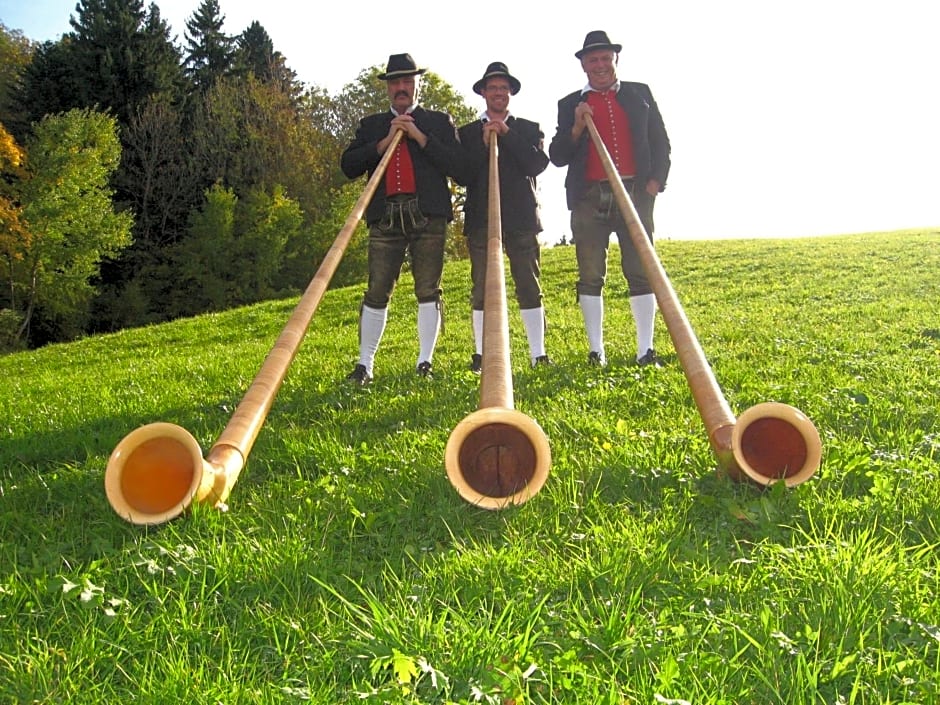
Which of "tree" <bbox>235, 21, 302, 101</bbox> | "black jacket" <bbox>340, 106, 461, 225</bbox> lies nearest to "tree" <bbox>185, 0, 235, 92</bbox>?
"tree" <bbox>235, 21, 302, 101</bbox>

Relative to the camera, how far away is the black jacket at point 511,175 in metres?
6.38

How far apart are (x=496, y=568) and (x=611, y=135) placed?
15.2ft

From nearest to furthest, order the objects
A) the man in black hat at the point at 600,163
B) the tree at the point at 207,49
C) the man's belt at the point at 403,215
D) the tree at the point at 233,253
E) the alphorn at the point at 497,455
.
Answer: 1. the alphorn at the point at 497,455
2. the man's belt at the point at 403,215
3. the man in black hat at the point at 600,163
4. the tree at the point at 233,253
5. the tree at the point at 207,49

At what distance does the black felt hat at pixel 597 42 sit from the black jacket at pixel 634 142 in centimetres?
37

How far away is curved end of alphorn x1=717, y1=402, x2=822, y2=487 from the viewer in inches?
116

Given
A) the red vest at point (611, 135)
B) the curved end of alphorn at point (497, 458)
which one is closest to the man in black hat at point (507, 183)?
the red vest at point (611, 135)

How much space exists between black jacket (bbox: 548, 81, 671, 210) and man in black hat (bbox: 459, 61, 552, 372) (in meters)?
0.21

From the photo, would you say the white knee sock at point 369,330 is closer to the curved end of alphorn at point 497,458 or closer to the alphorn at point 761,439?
the alphorn at point 761,439

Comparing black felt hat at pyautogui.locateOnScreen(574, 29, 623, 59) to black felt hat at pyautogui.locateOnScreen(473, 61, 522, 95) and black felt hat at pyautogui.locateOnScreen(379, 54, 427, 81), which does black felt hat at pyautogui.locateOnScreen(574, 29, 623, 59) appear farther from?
black felt hat at pyautogui.locateOnScreen(379, 54, 427, 81)

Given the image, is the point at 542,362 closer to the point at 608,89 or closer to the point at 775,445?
the point at 608,89

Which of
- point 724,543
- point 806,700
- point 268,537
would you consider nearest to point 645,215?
point 724,543

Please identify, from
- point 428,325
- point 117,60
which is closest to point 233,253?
point 117,60

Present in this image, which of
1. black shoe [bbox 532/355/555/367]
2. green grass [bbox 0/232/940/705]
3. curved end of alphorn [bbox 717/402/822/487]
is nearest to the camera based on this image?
green grass [bbox 0/232/940/705]

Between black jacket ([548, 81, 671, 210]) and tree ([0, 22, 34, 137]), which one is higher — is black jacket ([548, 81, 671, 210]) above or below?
below
